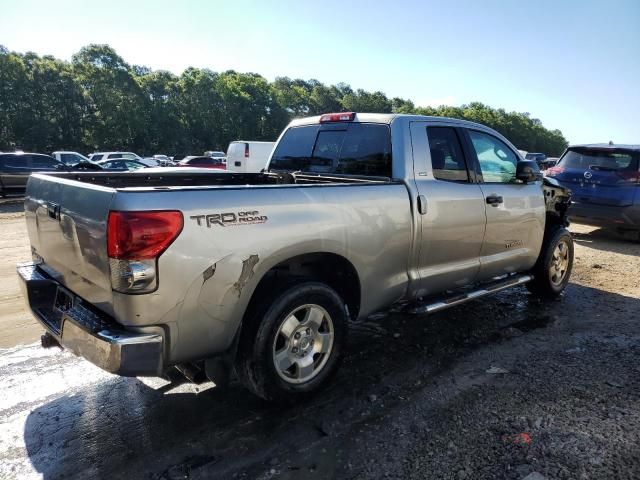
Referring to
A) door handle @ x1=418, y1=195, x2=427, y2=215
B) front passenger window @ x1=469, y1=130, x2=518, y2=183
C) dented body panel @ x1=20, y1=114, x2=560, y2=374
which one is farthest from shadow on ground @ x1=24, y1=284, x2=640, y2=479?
front passenger window @ x1=469, y1=130, x2=518, y2=183

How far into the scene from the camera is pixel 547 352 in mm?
4145

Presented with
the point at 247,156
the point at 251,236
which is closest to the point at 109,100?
the point at 247,156

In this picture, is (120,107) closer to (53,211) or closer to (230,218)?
(53,211)

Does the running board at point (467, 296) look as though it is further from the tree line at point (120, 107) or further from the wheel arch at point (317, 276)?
the tree line at point (120, 107)

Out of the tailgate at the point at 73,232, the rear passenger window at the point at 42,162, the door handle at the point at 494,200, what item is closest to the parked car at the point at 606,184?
the door handle at the point at 494,200

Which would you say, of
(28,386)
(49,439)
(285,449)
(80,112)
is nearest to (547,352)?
(285,449)

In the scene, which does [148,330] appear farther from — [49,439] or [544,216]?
[544,216]

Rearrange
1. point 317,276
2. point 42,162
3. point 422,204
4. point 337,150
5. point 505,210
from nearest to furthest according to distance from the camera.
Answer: point 317,276 → point 422,204 → point 337,150 → point 505,210 → point 42,162

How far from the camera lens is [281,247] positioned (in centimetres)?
285

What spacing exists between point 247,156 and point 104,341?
613 inches

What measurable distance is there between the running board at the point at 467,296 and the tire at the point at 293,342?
822 millimetres

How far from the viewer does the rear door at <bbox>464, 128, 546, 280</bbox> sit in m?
4.48

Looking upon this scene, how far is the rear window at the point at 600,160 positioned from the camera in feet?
28.5

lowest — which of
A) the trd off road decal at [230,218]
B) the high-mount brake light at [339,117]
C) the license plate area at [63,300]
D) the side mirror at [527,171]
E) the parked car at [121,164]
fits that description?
the parked car at [121,164]
